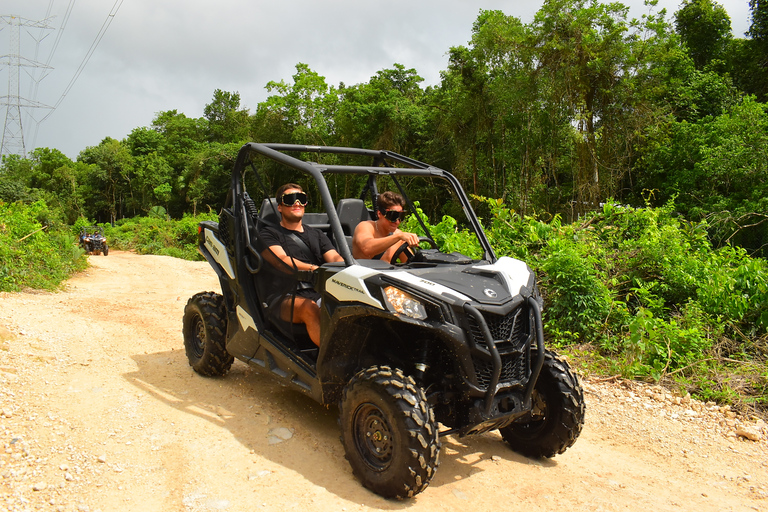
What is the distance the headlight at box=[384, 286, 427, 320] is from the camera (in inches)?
123

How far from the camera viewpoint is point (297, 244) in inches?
173

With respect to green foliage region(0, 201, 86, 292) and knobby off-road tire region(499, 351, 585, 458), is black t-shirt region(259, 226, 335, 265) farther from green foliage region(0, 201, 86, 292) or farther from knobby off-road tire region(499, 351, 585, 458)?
green foliage region(0, 201, 86, 292)

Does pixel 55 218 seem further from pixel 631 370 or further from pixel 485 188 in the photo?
pixel 631 370

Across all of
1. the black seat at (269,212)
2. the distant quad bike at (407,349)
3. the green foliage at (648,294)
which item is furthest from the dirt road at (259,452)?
the black seat at (269,212)

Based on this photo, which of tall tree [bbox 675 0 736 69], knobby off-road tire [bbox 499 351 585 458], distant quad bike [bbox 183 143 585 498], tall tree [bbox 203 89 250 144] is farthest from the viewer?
tall tree [bbox 203 89 250 144]

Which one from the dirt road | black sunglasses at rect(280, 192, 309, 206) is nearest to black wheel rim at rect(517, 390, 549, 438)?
the dirt road

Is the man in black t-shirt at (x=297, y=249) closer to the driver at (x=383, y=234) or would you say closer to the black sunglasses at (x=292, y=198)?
the black sunglasses at (x=292, y=198)

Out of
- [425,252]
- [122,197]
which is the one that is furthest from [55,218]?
[122,197]

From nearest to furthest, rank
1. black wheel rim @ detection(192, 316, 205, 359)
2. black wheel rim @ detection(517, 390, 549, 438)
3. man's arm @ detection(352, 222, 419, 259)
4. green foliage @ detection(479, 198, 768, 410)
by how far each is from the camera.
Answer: black wheel rim @ detection(517, 390, 549, 438), man's arm @ detection(352, 222, 419, 259), black wheel rim @ detection(192, 316, 205, 359), green foliage @ detection(479, 198, 768, 410)

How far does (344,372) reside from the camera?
11.9 feet

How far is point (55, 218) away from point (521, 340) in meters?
22.9

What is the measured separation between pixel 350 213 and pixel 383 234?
0.62 m

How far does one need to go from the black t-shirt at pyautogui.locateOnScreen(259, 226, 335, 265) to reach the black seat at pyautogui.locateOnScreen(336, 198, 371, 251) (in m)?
0.29

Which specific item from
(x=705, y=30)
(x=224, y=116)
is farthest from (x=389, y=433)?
(x=224, y=116)
